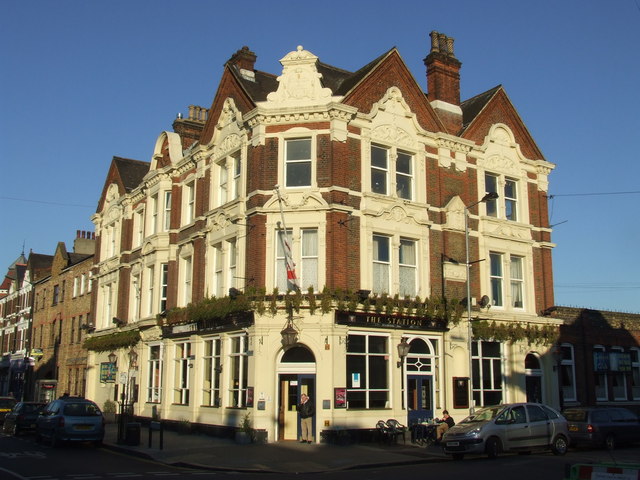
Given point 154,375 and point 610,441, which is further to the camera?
point 154,375

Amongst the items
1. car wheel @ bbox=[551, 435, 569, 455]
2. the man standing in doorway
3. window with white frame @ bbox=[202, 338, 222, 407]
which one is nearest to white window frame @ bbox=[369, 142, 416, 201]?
the man standing in doorway

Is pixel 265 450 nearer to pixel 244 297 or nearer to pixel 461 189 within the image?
pixel 244 297

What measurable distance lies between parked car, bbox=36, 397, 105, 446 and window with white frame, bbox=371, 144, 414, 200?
13.1 m

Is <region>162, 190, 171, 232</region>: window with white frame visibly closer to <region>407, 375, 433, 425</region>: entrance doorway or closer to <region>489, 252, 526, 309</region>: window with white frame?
<region>407, 375, 433, 425</region>: entrance doorway

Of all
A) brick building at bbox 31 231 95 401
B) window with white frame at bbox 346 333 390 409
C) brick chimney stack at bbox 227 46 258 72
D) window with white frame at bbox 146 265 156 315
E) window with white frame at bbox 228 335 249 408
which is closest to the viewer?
window with white frame at bbox 346 333 390 409

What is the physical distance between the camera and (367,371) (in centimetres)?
2416

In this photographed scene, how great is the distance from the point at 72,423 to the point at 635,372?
27.5 m

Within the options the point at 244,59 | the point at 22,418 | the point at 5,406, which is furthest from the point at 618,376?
the point at 5,406

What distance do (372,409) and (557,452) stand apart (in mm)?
6624

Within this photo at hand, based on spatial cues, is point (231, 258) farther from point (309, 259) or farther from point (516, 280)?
point (516, 280)

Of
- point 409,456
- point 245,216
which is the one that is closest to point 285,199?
point 245,216

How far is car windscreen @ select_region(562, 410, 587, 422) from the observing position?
71.8 feet

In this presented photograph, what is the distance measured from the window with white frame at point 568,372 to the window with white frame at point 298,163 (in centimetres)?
1524

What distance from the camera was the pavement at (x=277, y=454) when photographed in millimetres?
17828
